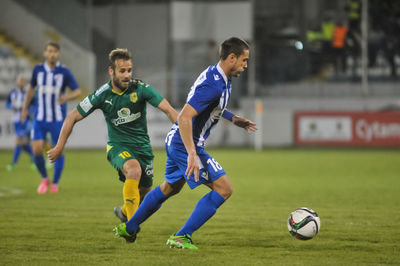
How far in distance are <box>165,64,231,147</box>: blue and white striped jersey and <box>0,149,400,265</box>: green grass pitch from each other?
1.01m

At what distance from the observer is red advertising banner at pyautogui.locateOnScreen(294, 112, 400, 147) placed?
2419cm

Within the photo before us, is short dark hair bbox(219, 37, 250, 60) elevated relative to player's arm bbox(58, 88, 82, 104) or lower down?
elevated

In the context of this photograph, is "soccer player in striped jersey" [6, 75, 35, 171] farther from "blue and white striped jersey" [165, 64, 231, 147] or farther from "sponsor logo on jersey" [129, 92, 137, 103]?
"blue and white striped jersey" [165, 64, 231, 147]

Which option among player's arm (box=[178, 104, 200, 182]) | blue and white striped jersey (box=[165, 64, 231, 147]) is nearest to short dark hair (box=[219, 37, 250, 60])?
blue and white striped jersey (box=[165, 64, 231, 147])

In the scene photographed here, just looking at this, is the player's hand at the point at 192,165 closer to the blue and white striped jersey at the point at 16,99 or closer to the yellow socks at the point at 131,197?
the yellow socks at the point at 131,197

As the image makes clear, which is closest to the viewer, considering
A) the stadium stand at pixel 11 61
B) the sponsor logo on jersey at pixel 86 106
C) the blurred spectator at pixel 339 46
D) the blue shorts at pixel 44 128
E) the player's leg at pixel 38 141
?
the sponsor logo on jersey at pixel 86 106

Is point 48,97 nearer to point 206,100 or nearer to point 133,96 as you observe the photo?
point 133,96

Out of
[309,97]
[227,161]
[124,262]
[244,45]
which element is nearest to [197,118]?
[244,45]

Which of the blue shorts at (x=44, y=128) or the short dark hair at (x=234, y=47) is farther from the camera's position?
the blue shorts at (x=44, y=128)

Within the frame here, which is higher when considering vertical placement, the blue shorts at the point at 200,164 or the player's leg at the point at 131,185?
the blue shorts at the point at 200,164

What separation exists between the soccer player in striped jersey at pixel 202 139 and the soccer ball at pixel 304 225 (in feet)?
2.92

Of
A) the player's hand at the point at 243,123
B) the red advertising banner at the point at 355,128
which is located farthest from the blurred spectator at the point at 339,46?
the player's hand at the point at 243,123

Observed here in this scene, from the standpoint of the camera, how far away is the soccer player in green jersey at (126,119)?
645 cm

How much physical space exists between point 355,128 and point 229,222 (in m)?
17.2
